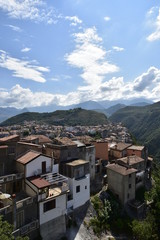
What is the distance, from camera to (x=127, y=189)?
138 feet

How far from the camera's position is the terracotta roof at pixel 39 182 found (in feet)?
86.9

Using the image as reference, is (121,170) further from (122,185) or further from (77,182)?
(77,182)

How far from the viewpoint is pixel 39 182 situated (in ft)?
89.6

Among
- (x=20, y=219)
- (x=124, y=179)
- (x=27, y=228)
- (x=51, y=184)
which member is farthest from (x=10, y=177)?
(x=124, y=179)

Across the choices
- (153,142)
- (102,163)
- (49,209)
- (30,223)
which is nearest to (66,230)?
(49,209)

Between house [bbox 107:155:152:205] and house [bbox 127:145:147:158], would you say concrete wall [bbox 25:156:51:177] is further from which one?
house [bbox 127:145:147:158]

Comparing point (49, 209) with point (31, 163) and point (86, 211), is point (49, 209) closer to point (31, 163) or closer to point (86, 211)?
point (31, 163)

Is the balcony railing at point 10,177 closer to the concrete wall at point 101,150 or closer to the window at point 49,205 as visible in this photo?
the window at point 49,205

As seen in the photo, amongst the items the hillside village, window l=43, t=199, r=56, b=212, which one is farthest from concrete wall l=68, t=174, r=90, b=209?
window l=43, t=199, r=56, b=212

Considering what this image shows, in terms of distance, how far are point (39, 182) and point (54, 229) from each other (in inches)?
267

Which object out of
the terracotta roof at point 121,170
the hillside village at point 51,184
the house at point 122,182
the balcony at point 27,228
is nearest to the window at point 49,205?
the hillside village at point 51,184

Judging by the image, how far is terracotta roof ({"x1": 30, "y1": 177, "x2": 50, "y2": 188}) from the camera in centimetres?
2648

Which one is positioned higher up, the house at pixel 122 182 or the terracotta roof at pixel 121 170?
the terracotta roof at pixel 121 170

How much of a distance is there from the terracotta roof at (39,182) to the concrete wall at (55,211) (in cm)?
207
